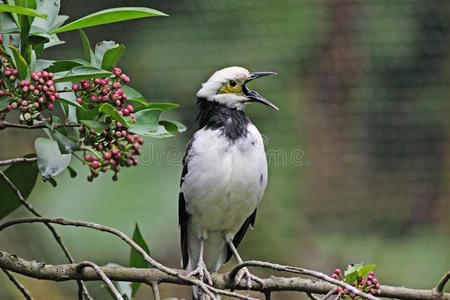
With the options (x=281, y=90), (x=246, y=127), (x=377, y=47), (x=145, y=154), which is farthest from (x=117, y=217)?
(x=377, y=47)

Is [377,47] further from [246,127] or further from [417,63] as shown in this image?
[246,127]

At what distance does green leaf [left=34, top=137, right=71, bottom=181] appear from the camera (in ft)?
5.70

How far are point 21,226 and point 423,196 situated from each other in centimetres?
327

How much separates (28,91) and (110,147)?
309mm

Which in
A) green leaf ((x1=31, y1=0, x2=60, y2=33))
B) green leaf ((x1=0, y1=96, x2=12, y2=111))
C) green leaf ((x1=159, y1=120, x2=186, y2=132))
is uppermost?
green leaf ((x1=31, y1=0, x2=60, y2=33))

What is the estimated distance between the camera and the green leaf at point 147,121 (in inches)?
74.7

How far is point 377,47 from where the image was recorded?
215 inches

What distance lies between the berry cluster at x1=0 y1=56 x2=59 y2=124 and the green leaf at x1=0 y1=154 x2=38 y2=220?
495 millimetres

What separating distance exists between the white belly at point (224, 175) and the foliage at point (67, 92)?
80 cm

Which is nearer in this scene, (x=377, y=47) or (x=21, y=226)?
(x=21, y=226)

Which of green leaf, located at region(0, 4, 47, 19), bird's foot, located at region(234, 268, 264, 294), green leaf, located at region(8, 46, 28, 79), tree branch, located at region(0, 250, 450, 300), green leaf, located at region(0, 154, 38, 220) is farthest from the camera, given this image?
bird's foot, located at region(234, 268, 264, 294)

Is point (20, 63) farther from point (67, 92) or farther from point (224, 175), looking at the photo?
point (224, 175)

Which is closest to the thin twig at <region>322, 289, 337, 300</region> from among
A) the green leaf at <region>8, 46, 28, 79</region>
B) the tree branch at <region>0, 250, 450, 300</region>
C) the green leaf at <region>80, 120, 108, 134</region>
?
the tree branch at <region>0, 250, 450, 300</region>

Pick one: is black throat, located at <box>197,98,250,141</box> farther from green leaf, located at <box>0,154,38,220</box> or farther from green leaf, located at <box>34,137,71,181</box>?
green leaf, located at <box>34,137,71,181</box>
